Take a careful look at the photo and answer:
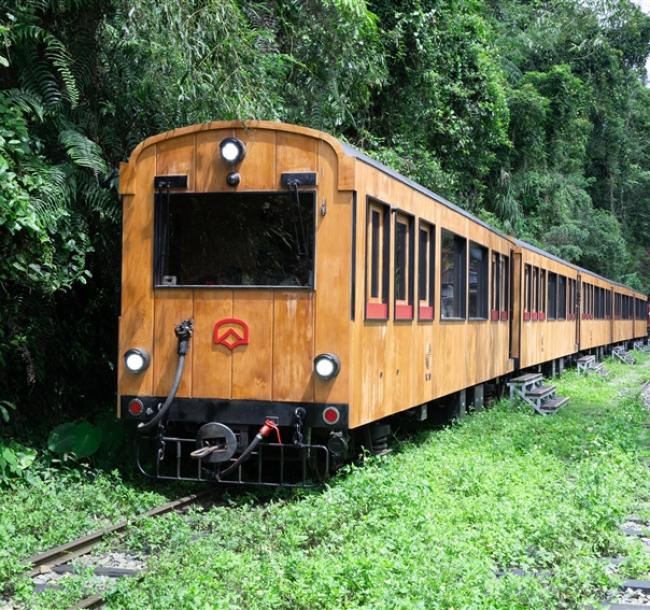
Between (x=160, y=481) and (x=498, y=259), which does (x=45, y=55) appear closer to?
(x=160, y=481)

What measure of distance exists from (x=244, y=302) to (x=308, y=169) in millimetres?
1202

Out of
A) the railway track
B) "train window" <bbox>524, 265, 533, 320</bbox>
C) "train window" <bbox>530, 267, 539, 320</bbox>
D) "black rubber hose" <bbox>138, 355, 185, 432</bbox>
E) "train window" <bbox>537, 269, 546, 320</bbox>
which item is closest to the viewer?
the railway track

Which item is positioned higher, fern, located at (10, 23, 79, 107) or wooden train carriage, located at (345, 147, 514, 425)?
fern, located at (10, 23, 79, 107)

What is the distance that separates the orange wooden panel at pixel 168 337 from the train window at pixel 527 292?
10.6m

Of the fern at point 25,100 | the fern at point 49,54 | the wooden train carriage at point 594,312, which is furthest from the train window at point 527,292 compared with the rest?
the fern at point 25,100

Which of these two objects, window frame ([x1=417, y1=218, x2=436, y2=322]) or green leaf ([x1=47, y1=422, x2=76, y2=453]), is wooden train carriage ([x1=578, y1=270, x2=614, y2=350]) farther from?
green leaf ([x1=47, y1=422, x2=76, y2=453])

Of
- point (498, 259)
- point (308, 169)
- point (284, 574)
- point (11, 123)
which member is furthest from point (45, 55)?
point (498, 259)

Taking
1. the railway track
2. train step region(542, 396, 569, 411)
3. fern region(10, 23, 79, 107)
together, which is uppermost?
fern region(10, 23, 79, 107)

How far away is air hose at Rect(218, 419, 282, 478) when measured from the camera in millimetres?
7542

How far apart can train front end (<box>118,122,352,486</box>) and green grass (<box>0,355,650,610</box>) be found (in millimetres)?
634

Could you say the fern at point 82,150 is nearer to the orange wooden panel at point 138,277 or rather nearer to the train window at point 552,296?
the orange wooden panel at point 138,277

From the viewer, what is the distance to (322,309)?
304 inches

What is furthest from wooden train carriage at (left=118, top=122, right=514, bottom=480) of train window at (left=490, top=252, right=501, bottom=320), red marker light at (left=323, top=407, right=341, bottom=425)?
train window at (left=490, top=252, right=501, bottom=320)

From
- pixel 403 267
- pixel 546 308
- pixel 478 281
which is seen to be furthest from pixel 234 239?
pixel 546 308
